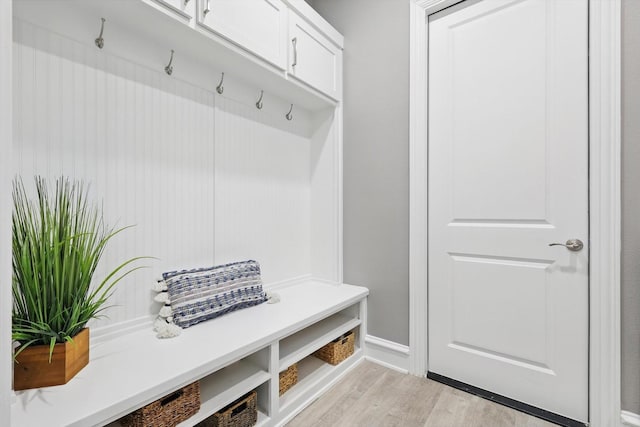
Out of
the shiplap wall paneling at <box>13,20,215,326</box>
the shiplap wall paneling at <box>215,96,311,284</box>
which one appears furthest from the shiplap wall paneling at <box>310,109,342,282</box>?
the shiplap wall paneling at <box>13,20,215,326</box>

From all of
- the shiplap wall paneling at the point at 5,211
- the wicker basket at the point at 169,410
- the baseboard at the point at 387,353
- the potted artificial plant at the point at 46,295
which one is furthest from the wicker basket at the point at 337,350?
the shiplap wall paneling at the point at 5,211

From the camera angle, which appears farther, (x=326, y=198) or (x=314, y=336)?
(x=326, y=198)

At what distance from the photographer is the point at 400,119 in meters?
1.94

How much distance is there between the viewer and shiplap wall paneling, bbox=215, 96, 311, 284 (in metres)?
1.74

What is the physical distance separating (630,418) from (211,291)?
1.91 meters

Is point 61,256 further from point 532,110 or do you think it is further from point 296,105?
point 532,110

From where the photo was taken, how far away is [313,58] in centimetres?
194

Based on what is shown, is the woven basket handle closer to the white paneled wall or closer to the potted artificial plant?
the potted artificial plant

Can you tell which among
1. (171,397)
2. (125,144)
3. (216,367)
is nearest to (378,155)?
(125,144)

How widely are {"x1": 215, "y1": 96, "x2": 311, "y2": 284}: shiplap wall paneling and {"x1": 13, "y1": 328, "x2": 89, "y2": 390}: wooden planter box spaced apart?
80 centimetres

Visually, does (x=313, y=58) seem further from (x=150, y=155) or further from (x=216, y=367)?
(x=216, y=367)

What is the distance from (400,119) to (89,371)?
1.92 metres

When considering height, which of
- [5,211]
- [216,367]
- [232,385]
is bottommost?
[232,385]

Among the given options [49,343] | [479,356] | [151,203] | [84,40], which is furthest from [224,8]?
[479,356]
